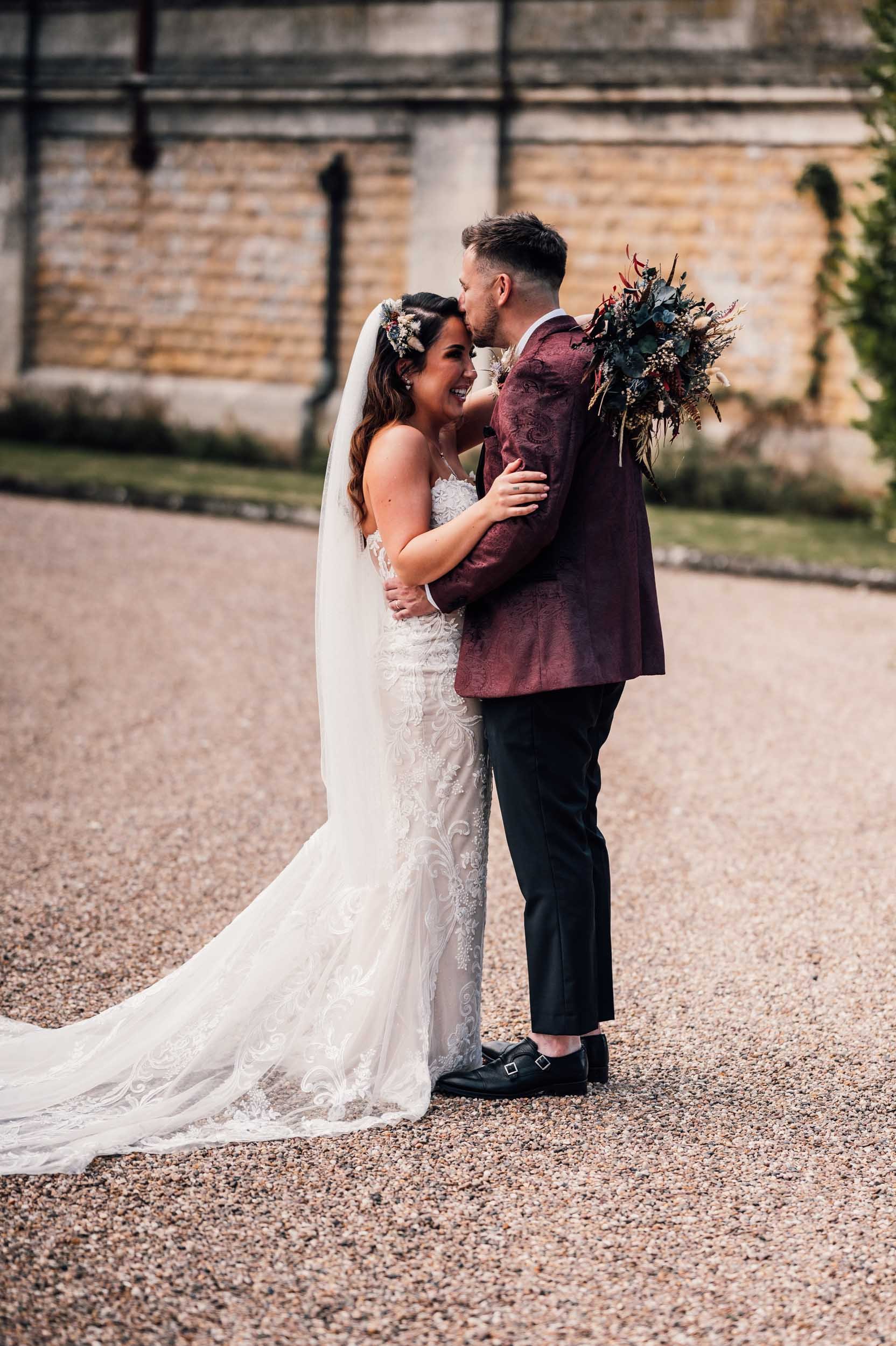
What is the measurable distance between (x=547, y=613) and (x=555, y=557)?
0.43ft

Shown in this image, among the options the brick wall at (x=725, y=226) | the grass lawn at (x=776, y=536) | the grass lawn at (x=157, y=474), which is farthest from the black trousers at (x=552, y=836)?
the brick wall at (x=725, y=226)

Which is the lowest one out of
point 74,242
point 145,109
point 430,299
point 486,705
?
point 486,705

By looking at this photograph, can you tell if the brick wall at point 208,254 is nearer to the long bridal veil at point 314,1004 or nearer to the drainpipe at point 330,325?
the drainpipe at point 330,325

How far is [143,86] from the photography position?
58.0ft

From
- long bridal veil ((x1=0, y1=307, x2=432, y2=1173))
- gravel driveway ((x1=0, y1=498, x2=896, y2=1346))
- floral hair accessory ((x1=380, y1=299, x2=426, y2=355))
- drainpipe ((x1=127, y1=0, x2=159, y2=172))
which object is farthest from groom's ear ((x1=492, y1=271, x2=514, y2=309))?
drainpipe ((x1=127, y1=0, x2=159, y2=172))

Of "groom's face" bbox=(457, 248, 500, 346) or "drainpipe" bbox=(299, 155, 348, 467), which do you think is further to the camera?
"drainpipe" bbox=(299, 155, 348, 467)

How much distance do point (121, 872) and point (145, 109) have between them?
1507 cm

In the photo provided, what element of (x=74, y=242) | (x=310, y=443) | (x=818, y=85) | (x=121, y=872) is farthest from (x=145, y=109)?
(x=121, y=872)

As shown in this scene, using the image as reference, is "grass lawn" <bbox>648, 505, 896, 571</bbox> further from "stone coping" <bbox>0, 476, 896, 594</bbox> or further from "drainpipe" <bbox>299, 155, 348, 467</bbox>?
"drainpipe" <bbox>299, 155, 348, 467</bbox>

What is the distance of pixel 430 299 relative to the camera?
138 inches

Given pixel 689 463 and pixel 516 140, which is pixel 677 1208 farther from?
pixel 516 140

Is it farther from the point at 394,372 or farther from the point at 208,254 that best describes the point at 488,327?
the point at 208,254

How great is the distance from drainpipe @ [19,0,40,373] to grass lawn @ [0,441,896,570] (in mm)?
2250

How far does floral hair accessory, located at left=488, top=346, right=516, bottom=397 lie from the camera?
3.38m
